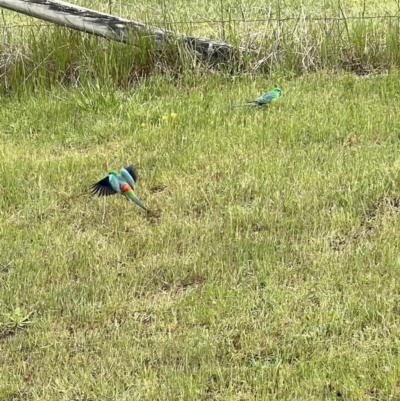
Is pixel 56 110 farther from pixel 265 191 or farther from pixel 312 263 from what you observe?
pixel 312 263

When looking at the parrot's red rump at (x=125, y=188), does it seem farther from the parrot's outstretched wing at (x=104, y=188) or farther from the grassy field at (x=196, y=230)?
the grassy field at (x=196, y=230)

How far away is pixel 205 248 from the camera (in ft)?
12.2

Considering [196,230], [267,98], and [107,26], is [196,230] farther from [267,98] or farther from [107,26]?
[107,26]

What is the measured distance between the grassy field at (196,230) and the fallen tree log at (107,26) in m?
0.12

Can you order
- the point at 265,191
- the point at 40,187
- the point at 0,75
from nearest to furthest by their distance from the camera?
the point at 265,191
the point at 40,187
the point at 0,75

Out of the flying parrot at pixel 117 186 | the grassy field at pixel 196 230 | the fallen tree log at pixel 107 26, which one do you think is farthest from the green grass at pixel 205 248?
the fallen tree log at pixel 107 26

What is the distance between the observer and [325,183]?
419 cm

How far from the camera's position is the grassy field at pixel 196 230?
2.93m

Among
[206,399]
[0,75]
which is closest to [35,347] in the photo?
[206,399]

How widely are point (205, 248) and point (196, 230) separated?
0.18 m

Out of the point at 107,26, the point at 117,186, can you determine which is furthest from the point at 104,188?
the point at 107,26

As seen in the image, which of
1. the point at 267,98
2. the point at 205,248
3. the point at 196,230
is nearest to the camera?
the point at 205,248

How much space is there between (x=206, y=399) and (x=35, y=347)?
0.82 m

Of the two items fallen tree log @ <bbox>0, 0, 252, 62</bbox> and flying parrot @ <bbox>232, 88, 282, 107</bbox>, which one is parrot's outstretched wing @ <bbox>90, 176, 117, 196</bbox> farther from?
fallen tree log @ <bbox>0, 0, 252, 62</bbox>
